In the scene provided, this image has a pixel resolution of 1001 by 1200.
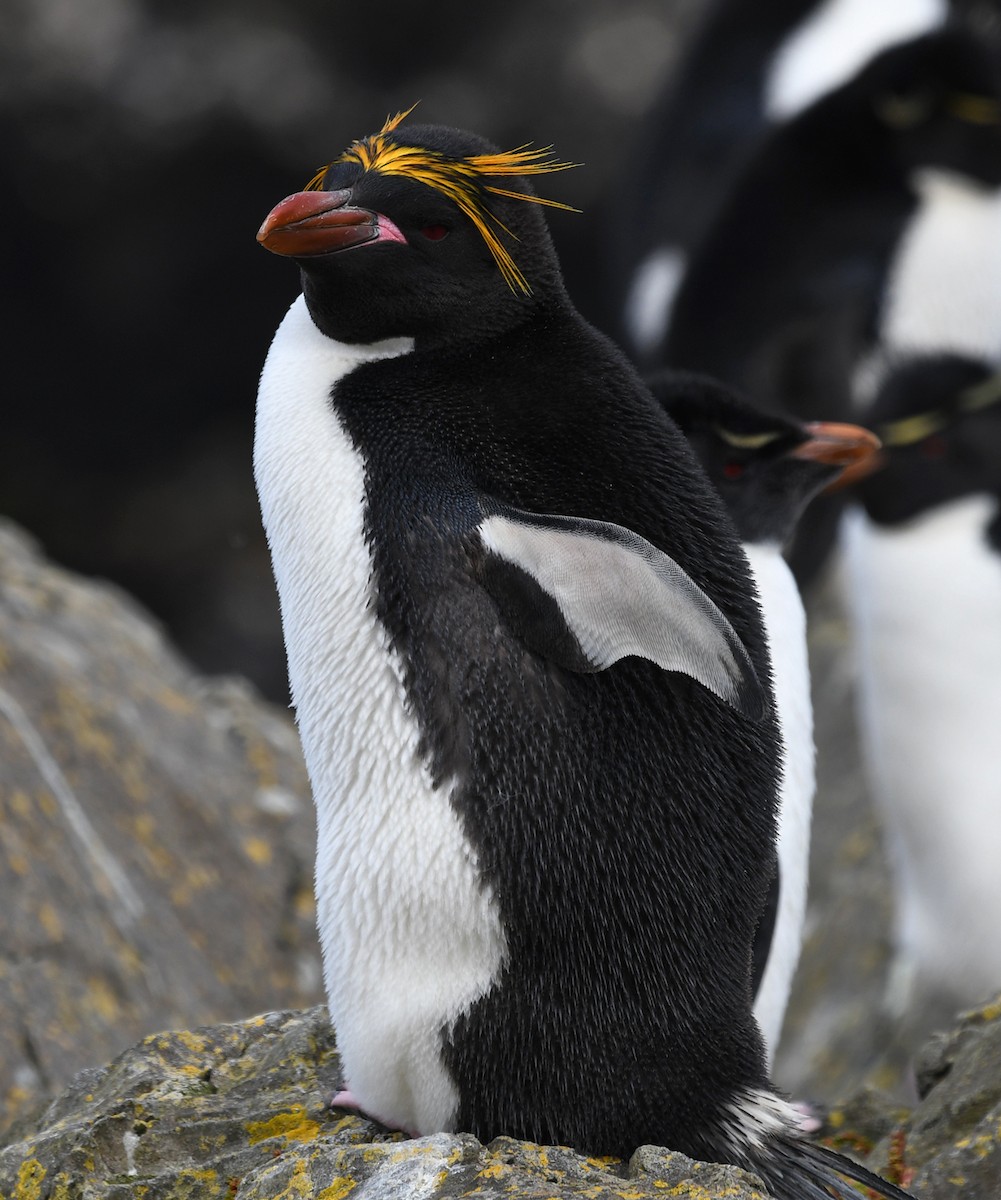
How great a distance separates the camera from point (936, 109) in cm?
543

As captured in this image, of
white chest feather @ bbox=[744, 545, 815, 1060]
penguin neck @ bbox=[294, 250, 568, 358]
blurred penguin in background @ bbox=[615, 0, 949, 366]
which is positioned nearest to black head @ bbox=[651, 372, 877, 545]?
white chest feather @ bbox=[744, 545, 815, 1060]

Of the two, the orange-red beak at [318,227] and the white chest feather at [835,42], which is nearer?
the orange-red beak at [318,227]

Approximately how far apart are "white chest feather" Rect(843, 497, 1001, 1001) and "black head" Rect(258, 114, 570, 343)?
2.32 meters

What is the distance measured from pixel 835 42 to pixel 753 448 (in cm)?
358

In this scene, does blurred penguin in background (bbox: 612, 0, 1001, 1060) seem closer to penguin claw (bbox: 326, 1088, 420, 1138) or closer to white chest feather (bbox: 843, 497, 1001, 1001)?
white chest feather (bbox: 843, 497, 1001, 1001)

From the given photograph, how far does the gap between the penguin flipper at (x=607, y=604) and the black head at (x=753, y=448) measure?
0.96 meters

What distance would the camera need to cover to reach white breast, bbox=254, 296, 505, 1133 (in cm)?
189

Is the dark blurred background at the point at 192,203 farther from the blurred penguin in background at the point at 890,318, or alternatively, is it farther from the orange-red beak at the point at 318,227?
the orange-red beak at the point at 318,227

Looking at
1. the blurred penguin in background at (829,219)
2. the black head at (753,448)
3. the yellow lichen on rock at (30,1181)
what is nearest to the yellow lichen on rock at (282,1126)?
the yellow lichen on rock at (30,1181)

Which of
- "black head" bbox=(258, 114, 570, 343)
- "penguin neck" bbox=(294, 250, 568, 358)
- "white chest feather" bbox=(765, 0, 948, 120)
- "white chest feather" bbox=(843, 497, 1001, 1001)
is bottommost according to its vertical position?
"white chest feather" bbox=(843, 497, 1001, 1001)

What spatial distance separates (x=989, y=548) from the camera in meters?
4.20

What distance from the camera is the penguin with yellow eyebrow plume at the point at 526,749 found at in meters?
1.87

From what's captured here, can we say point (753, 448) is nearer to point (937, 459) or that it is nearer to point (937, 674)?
point (937, 674)

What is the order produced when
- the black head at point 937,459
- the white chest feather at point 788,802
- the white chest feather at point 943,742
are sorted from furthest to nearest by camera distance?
the black head at point 937,459 < the white chest feather at point 943,742 < the white chest feather at point 788,802
